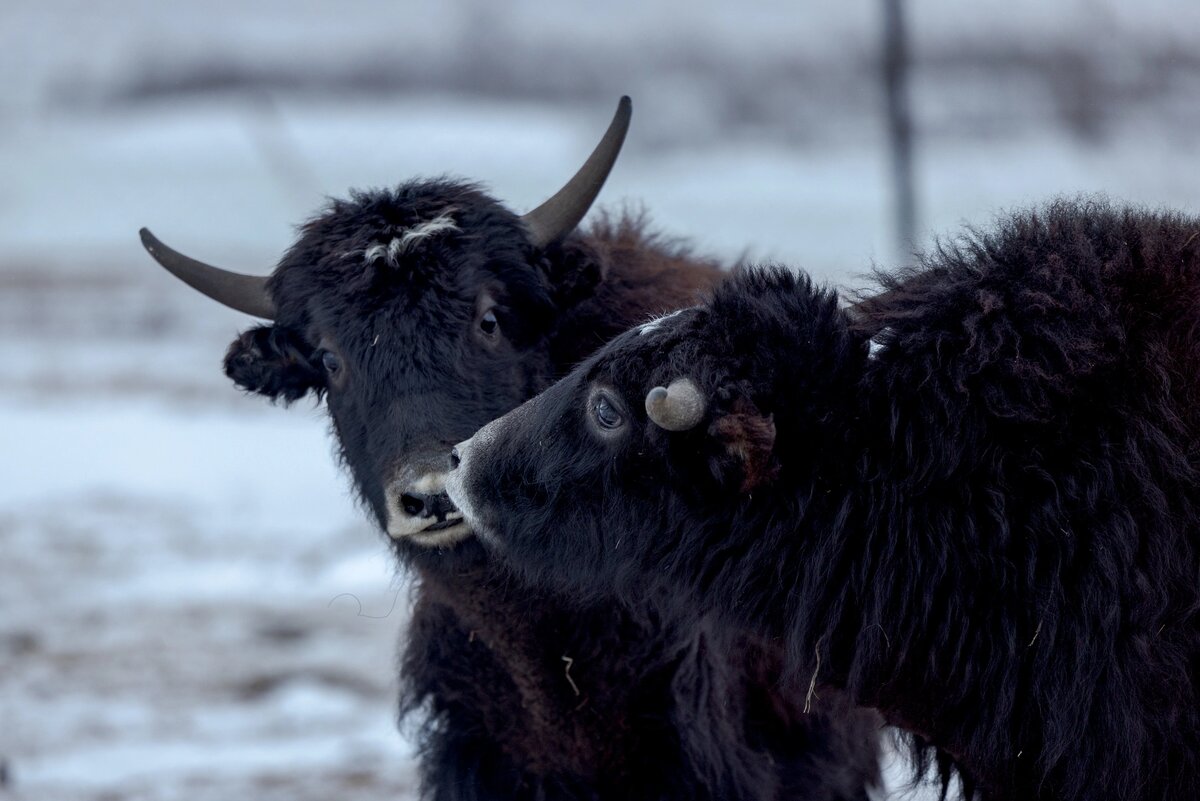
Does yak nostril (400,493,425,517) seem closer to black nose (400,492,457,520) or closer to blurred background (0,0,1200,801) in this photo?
black nose (400,492,457,520)

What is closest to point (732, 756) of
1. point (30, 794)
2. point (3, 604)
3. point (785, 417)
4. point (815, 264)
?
point (785, 417)

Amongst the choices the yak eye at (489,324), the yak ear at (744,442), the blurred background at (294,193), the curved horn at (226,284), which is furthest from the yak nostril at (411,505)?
the blurred background at (294,193)

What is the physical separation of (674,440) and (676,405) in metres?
0.17

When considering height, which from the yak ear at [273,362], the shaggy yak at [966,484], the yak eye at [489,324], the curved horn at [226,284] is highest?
the curved horn at [226,284]

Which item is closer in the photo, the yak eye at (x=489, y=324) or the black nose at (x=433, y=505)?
the black nose at (x=433, y=505)

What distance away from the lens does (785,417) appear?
352 cm

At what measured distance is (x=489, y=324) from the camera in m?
4.69

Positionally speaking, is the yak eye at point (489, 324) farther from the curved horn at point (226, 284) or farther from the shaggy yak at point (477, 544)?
the curved horn at point (226, 284)

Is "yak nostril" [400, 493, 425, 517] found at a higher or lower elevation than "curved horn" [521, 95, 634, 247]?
lower

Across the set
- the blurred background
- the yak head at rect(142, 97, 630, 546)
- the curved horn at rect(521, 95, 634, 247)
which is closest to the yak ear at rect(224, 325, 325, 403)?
the yak head at rect(142, 97, 630, 546)

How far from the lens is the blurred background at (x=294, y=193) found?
7352 millimetres

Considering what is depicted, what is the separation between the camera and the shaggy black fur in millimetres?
4473

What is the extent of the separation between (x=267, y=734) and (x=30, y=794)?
1.13 metres

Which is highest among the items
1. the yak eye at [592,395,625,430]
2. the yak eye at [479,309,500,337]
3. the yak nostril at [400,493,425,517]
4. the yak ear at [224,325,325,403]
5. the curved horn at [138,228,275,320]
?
the curved horn at [138,228,275,320]
